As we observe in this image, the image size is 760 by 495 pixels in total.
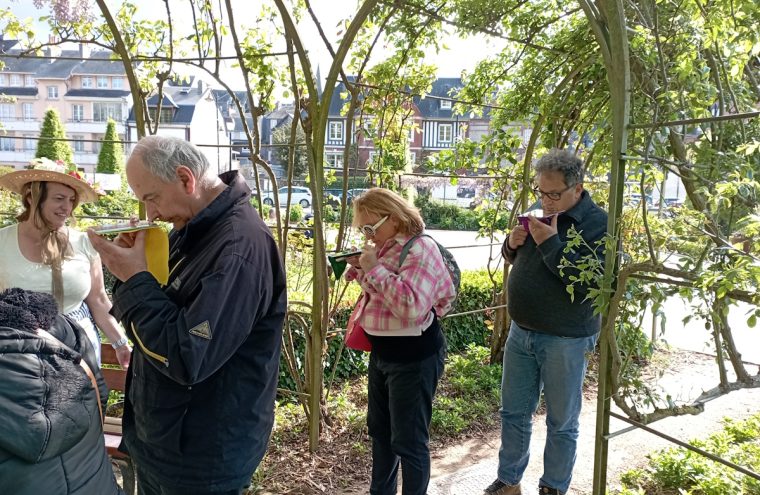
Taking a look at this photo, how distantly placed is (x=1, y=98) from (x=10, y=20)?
3042 millimetres

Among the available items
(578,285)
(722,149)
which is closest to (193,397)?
(578,285)

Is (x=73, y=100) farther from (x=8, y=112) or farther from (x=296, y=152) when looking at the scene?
(x=296, y=152)

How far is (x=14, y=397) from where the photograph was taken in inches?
55.4

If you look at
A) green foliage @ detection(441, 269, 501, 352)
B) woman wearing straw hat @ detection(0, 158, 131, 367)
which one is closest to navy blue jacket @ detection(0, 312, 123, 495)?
woman wearing straw hat @ detection(0, 158, 131, 367)

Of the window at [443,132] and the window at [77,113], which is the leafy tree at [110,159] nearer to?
the window at [443,132]

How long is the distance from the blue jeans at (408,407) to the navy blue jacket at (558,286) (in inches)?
18.4

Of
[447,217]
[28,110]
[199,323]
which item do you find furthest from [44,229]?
[28,110]

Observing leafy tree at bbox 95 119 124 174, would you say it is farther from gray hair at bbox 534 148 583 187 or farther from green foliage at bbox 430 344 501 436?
gray hair at bbox 534 148 583 187

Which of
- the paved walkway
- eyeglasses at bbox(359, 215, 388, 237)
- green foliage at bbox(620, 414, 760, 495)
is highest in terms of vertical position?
eyeglasses at bbox(359, 215, 388, 237)

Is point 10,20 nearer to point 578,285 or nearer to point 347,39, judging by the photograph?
point 347,39

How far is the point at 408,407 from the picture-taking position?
246 cm

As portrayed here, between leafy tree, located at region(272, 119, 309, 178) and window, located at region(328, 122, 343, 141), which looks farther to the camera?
window, located at region(328, 122, 343, 141)

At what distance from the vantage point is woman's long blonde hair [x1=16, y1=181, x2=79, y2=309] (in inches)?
106

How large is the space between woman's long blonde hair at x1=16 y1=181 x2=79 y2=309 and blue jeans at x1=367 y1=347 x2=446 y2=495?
154 centimetres
